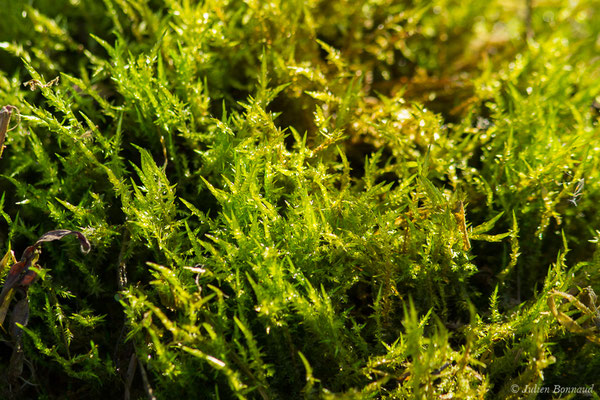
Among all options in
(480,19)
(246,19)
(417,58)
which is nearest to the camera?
(246,19)

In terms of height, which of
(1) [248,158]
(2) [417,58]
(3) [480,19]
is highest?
(3) [480,19]

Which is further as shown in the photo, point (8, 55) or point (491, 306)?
point (8, 55)

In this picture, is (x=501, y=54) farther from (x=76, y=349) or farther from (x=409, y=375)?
(x=76, y=349)

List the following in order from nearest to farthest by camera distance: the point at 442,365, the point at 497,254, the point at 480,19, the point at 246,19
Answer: the point at 442,365
the point at 497,254
the point at 246,19
the point at 480,19

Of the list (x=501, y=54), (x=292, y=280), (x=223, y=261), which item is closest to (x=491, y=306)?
(x=292, y=280)

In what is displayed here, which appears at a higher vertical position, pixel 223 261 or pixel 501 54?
pixel 501 54

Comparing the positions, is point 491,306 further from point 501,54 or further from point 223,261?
point 501,54

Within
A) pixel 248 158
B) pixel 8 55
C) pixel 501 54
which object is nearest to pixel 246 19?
pixel 248 158

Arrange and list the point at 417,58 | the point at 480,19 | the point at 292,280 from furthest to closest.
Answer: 1. the point at 480,19
2. the point at 417,58
3. the point at 292,280

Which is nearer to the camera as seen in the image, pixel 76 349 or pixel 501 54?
pixel 76 349
